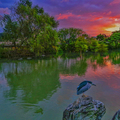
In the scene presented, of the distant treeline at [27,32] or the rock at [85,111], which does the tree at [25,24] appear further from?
the rock at [85,111]

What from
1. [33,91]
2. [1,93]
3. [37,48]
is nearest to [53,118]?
[33,91]

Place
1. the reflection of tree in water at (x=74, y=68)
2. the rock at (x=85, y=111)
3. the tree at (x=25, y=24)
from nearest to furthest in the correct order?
the rock at (x=85, y=111) → the reflection of tree in water at (x=74, y=68) → the tree at (x=25, y=24)

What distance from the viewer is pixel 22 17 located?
24750 millimetres

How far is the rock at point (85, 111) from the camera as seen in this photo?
3.13 metres

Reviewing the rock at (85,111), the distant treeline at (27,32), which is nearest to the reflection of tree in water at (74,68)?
the rock at (85,111)

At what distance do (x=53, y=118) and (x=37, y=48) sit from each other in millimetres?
22018

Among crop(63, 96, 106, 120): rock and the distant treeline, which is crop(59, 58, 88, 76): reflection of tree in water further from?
the distant treeline

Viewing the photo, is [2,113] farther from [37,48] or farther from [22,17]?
[22,17]

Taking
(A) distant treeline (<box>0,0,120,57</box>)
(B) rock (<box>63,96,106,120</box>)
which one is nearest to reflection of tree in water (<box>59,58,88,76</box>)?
A: (B) rock (<box>63,96,106,120</box>)

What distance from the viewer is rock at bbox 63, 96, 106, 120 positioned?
3.13m

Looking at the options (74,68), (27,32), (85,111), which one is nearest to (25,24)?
(27,32)

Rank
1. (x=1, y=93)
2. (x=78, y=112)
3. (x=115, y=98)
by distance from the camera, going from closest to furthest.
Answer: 1. (x=78, y=112)
2. (x=115, y=98)
3. (x=1, y=93)

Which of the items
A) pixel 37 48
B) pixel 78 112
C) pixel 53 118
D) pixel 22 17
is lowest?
pixel 53 118

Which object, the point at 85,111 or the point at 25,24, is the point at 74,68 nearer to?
the point at 85,111
